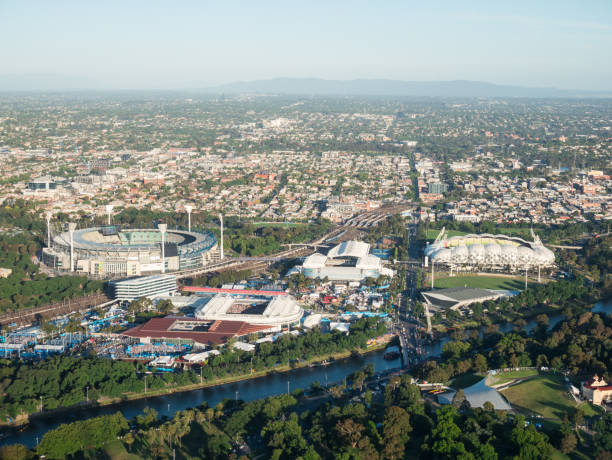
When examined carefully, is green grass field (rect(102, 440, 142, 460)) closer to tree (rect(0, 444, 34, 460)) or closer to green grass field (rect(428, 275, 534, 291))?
tree (rect(0, 444, 34, 460))

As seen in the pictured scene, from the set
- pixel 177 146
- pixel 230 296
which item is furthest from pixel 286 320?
pixel 177 146

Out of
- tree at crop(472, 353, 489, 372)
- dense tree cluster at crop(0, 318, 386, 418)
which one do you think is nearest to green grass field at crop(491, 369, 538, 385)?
tree at crop(472, 353, 489, 372)

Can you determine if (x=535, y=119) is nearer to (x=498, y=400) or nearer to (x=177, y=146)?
(x=177, y=146)

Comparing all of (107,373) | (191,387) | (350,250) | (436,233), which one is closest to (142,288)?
(107,373)

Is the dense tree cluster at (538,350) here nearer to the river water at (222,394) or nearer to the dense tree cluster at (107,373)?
the river water at (222,394)

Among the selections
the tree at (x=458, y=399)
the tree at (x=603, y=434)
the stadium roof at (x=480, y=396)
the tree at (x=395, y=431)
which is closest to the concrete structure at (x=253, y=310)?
the stadium roof at (x=480, y=396)

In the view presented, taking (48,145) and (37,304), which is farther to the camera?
(48,145)

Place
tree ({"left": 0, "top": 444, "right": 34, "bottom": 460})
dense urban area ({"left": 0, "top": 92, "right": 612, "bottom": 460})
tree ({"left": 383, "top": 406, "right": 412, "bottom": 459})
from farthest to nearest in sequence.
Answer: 1. dense urban area ({"left": 0, "top": 92, "right": 612, "bottom": 460})
2. tree ({"left": 383, "top": 406, "right": 412, "bottom": 459})
3. tree ({"left": 0, "top": 444, "right": 34, "bottom": 460})

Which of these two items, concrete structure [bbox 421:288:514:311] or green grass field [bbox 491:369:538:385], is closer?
green grass field [bbox 491:369:538:385]
